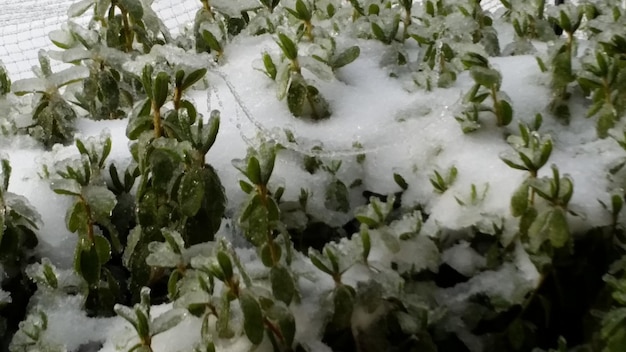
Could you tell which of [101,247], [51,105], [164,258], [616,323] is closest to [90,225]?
[101,247]

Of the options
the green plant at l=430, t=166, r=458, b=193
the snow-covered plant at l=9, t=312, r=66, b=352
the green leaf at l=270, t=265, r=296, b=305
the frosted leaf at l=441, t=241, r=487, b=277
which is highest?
the green leaf at l=270, t=265, r=296, b=305

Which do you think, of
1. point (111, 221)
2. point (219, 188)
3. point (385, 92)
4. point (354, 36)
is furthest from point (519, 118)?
point (111, 221)

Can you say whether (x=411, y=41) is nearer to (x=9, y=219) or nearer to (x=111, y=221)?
(x=111, y=221)

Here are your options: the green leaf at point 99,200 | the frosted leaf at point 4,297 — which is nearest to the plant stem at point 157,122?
the green leaf at point 99,200

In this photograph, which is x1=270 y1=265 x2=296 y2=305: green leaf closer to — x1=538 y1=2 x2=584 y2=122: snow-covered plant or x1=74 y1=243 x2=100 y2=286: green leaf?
x1=74 y1=243 x2=100 y2=286: green leaf

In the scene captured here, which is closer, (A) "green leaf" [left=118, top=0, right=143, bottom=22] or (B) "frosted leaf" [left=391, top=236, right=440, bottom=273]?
(B) "frosted leaf" [left=391, top=236, right=440, bottom=273]

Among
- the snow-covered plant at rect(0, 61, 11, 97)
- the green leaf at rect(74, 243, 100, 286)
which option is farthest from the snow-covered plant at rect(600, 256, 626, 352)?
the snow-covered plant at rect(0, 61, 11, 97)

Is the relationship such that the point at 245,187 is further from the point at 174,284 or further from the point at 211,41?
the point at 211,41
